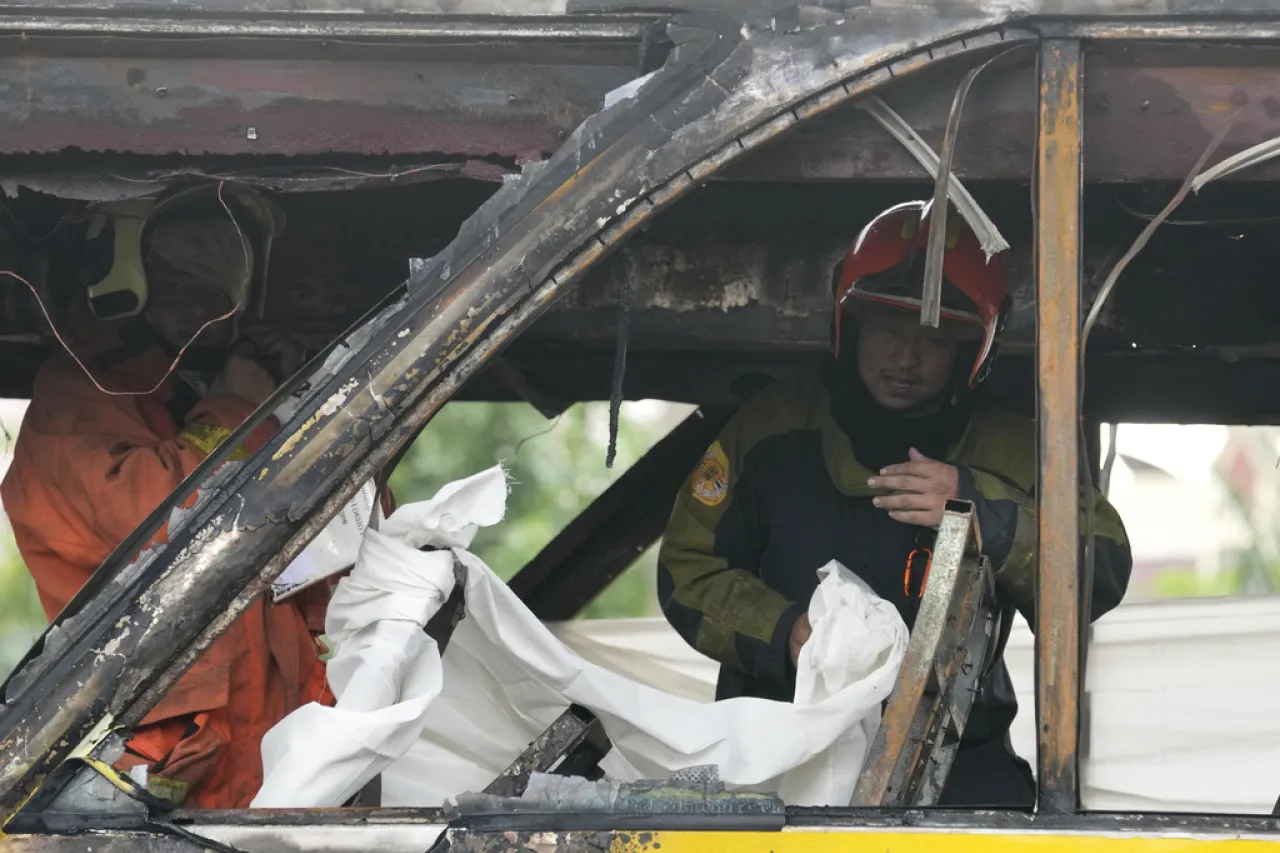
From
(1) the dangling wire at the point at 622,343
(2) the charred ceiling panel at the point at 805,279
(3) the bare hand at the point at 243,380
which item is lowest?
(1) the dangling wire at the point at 622,343

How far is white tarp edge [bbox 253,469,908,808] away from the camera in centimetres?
233

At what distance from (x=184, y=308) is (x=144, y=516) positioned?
0.48 meters

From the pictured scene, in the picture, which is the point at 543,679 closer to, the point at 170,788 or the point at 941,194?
the point at 170,788

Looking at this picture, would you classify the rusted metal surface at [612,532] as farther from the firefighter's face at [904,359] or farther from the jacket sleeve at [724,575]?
the firefighter's face at [904,359]

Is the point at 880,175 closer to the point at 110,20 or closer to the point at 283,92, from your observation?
the point at 283,92

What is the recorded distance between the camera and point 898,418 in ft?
10.5

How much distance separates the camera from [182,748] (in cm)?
285

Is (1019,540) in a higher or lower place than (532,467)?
lower

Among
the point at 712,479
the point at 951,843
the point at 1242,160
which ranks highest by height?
the point at 712,479

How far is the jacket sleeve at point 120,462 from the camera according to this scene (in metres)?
3.00

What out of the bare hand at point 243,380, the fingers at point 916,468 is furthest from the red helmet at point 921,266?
the bare hand at point 243,380

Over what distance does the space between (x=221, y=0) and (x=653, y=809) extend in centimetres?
124

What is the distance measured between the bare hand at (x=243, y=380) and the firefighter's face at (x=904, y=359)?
1276 mm

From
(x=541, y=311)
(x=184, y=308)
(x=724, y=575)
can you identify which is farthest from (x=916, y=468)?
(x=184, y=308)
